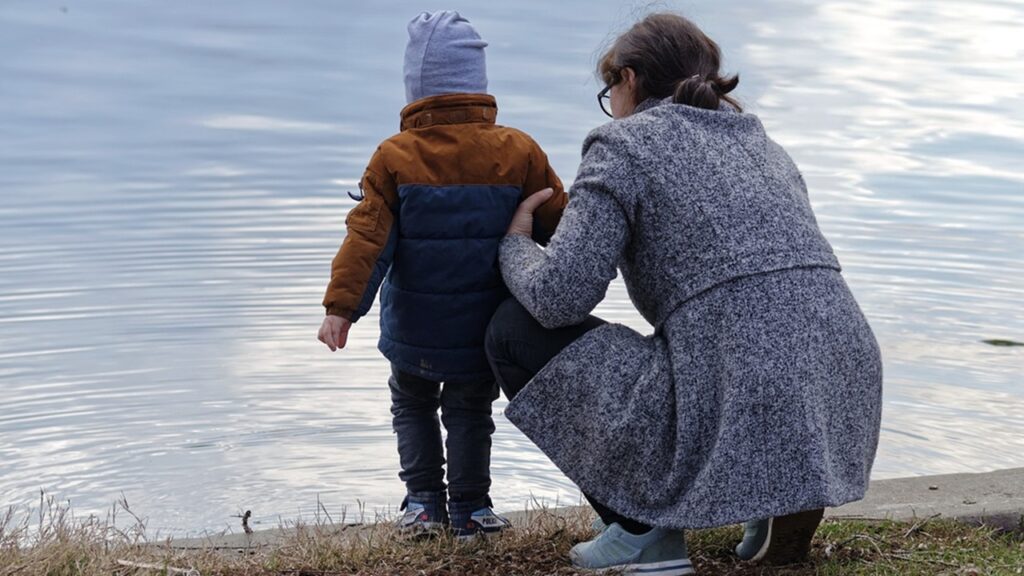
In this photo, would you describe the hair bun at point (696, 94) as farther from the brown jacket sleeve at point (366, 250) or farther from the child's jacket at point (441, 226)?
the brown jacket sleeve at point (366, 250)

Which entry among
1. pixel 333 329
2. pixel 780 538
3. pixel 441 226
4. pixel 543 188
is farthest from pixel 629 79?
pixel 780 538

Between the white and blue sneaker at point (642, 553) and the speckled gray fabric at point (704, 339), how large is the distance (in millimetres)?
136

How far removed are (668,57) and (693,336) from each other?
0.64 metres

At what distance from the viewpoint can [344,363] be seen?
6219 millimetres

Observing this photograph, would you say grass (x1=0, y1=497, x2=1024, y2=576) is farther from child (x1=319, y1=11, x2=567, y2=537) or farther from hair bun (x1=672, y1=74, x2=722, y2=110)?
hair bun (x1=672, y1=74, x2=722, y2=110)

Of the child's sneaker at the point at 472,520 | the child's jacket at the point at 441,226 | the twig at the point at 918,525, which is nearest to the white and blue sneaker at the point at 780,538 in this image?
the twig at the point at 918,525

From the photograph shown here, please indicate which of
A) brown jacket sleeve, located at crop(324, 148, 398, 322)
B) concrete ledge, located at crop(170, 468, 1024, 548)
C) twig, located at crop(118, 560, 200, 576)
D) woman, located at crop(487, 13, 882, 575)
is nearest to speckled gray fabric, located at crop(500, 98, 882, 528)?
woman, located at crop(487, 13, 882, 575)

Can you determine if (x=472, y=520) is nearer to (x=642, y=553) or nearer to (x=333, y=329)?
(x=642, y=553)

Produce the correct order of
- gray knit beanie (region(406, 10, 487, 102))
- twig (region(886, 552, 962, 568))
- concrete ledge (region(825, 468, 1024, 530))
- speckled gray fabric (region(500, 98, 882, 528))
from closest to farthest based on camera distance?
speckled gray fabric (region(500, 98, 882, 528)), twig (region(886, 552, 962, 568)), gray knit beanie (region(406, 10, 487, 102)), concrete ledge (region(825, 468, 1024, 530))

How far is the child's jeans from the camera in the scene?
3885 mm

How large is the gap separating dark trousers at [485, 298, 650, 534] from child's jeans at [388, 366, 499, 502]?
0.23 meters

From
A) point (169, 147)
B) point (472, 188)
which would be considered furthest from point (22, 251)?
point (472, 188)

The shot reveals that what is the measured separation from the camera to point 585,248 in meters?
3.37

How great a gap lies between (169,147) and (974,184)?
17.4ft
